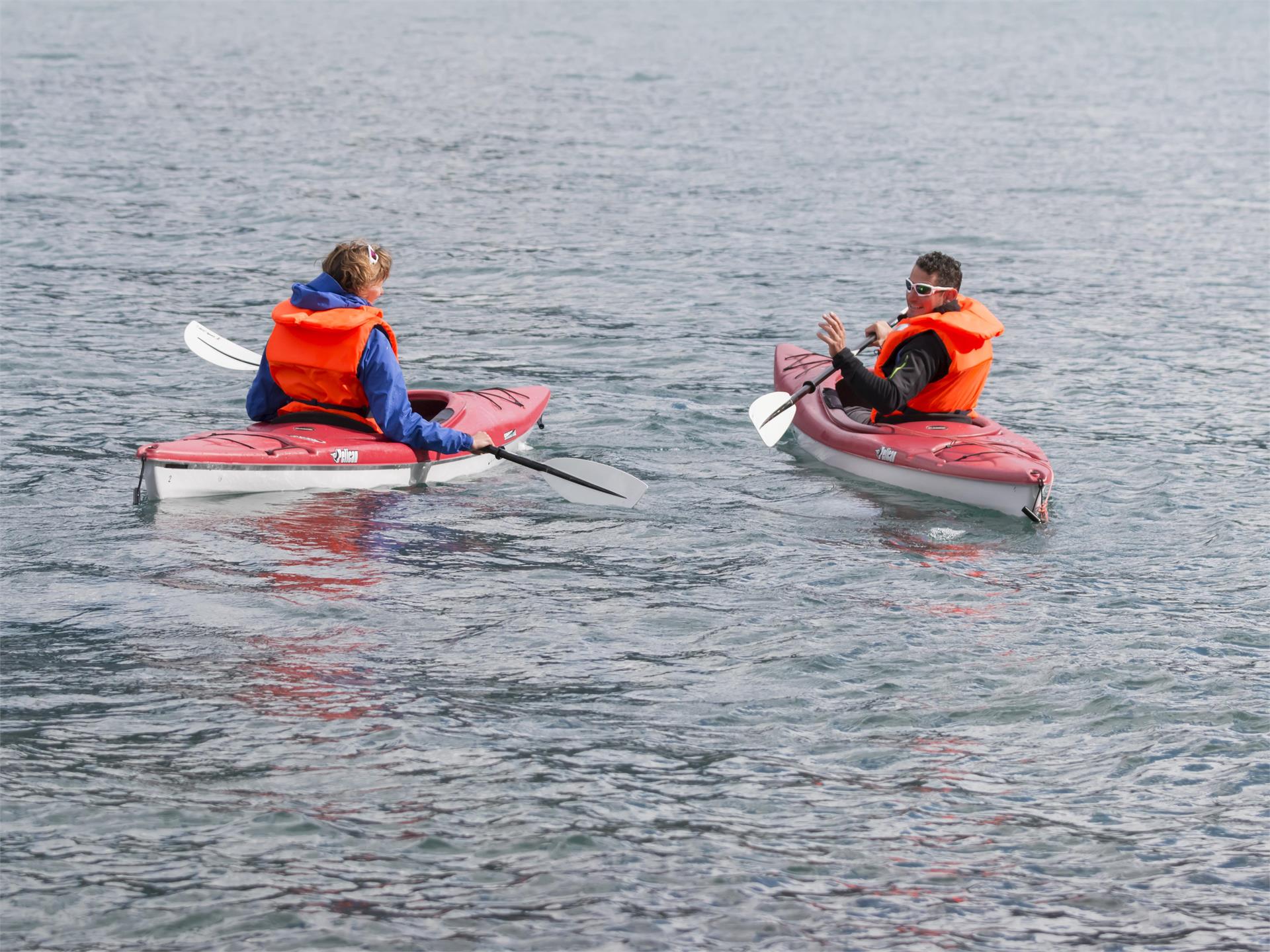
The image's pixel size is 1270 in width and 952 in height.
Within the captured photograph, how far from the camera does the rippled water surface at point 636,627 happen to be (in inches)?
171

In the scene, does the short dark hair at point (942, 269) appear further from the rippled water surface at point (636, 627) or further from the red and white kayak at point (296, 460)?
the red and white kayak at point (296, 460)

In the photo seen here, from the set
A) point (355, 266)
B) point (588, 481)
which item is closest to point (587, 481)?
point (588, 481)

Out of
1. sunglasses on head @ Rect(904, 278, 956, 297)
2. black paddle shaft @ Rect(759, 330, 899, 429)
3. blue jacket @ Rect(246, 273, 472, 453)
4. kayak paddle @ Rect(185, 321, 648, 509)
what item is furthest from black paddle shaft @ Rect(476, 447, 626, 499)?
sunglasses on head @ Rect(904, 278, 956, 297)

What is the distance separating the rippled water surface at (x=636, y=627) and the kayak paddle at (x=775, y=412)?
0.80ft

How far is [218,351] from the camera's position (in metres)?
8.91

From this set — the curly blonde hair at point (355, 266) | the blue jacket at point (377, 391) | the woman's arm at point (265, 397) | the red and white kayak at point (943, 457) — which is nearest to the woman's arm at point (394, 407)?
the blue jacket at point (377, 391)

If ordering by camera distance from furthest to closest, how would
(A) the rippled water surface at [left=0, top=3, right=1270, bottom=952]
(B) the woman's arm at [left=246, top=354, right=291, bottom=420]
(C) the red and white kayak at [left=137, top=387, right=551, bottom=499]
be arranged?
(B) the woman's arm at [left=246, top=354, right=291, bottom=420]
(C) the red and white kayak at [left=137, top=387, right=551, bottom=499]
(A) the rippled water surface at [left=0, top=3, right=1270, bottom=952]

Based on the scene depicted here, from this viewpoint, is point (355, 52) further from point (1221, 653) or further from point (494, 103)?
point (1221, 653)

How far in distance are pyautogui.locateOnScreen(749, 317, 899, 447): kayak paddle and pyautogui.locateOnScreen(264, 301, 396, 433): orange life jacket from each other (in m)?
2.22

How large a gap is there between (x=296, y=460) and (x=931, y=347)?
329 cm

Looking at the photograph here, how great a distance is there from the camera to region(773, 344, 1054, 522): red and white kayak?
7.57m

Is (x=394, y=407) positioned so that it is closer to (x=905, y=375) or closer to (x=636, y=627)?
(x=636, y=627)

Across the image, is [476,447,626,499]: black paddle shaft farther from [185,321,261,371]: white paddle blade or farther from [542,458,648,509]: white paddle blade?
[185,321,261,371]: white paddle blade

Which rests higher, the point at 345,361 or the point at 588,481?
the point at 345,361
